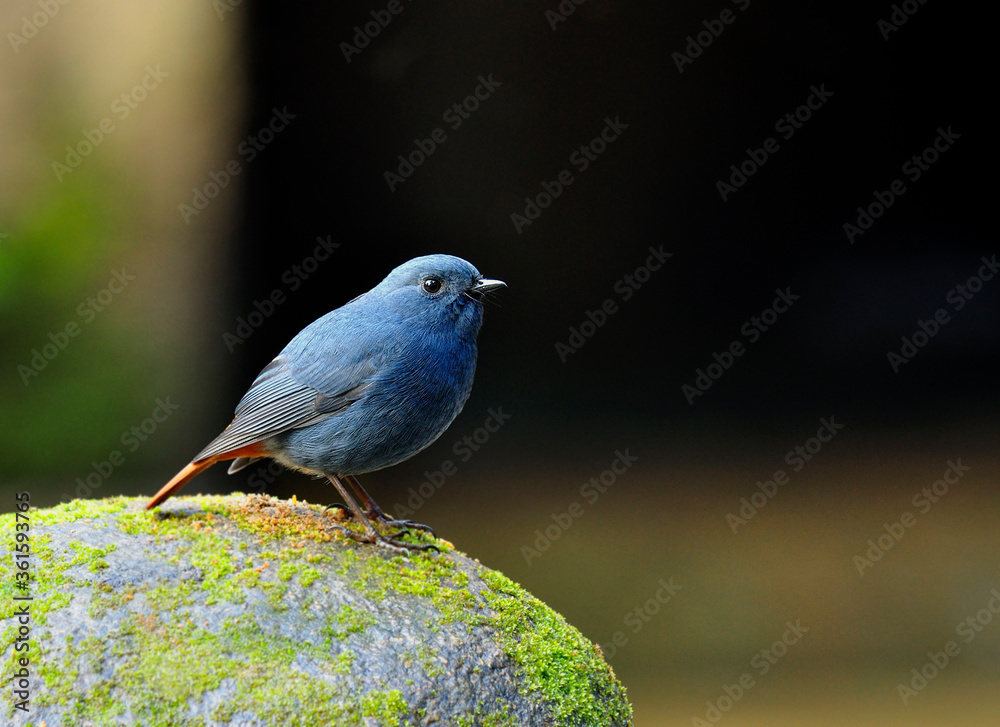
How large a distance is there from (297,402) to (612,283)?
4430mm

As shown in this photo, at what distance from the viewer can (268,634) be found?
9.23ft

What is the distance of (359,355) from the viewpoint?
3387mm

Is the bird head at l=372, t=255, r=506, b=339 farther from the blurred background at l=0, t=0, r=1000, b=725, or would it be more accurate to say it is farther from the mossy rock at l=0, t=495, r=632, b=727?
the blurred background at l=0, t=0, r=1000, b=725

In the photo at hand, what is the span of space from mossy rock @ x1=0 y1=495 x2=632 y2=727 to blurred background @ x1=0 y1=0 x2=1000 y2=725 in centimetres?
339

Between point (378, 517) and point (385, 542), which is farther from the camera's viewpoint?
point (378, 517)

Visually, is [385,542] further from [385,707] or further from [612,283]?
[612,283]

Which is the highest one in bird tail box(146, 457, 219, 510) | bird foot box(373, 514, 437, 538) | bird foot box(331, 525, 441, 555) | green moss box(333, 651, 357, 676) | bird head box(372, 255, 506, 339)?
bird head box(372, 255, 506, 339)

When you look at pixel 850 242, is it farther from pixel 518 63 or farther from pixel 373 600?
pixel 373 600

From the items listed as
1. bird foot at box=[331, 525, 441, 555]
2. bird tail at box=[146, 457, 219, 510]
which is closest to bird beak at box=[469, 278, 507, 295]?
bird foot at box=[331, 525, 441, 555]

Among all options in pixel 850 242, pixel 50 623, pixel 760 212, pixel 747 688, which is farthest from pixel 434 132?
pixel 50 623

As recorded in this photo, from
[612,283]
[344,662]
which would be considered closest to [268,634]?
[344,662]

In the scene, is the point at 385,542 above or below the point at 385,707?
above

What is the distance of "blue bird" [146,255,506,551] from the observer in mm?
3338

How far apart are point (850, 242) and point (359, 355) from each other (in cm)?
513
